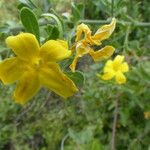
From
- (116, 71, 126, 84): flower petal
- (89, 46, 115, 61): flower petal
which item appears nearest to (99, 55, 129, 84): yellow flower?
(116, 71, 126, 84): flower petal

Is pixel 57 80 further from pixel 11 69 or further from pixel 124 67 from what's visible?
pixel 124 67

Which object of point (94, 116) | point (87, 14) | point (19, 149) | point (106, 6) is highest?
point (106, 6)

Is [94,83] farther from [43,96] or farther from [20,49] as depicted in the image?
[20,49]

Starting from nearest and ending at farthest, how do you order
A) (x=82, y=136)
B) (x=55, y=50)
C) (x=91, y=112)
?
(x=55, y=50) → (x=82, y=136) → (x=91, y=112)

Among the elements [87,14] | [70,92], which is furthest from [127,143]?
[70,92]

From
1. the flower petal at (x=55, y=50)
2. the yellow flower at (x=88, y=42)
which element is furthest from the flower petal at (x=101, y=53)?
the flower petal at (x=55, y=50)

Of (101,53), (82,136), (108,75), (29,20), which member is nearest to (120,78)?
(108,75)
